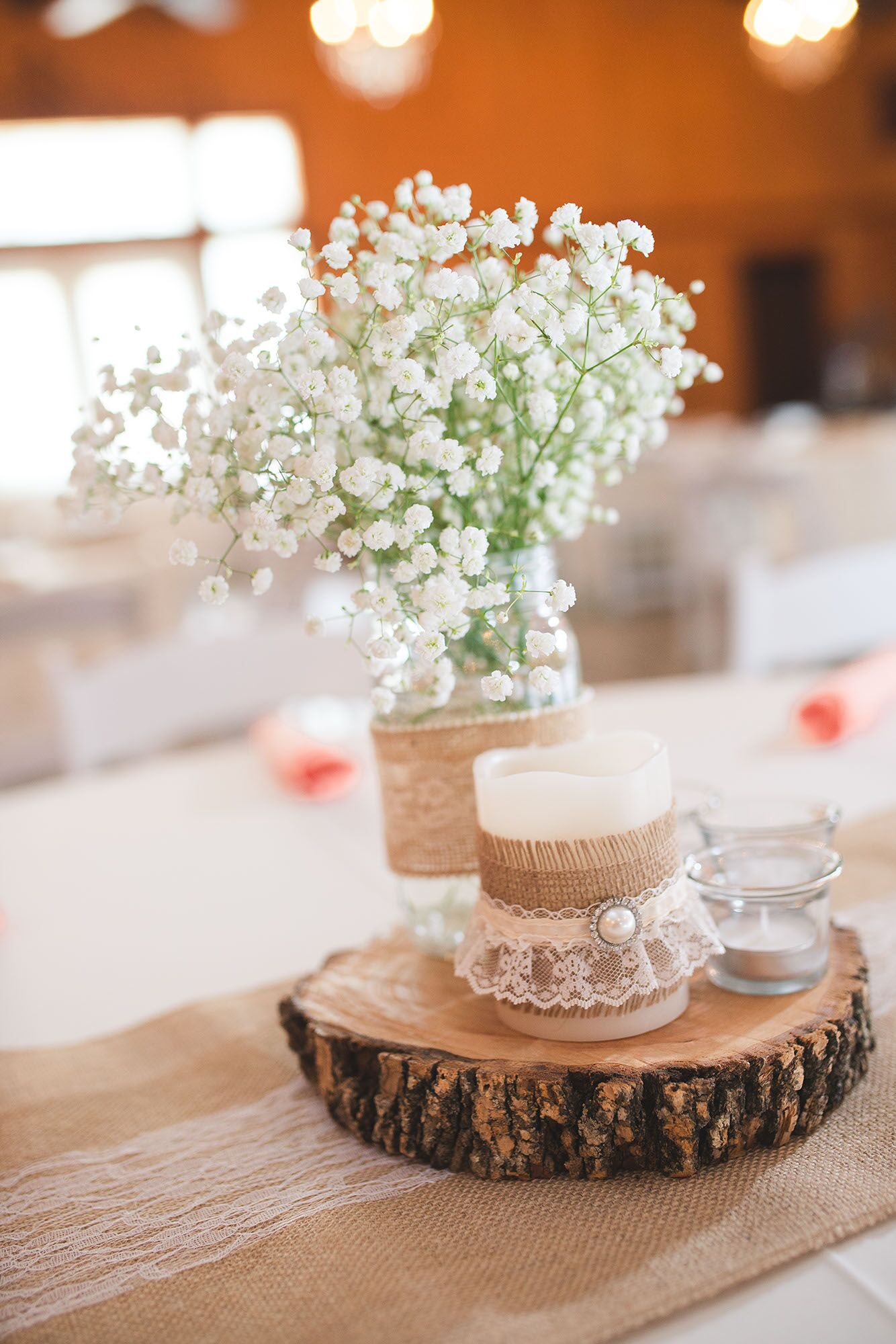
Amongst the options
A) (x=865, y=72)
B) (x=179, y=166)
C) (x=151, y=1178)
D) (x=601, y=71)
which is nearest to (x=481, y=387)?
(x=151, y=1178)

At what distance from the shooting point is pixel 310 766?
1425 mm

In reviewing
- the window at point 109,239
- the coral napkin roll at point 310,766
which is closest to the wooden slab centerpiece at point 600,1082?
the coral napkin roll at point 310,766

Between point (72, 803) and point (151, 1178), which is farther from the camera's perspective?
point (72, 803)

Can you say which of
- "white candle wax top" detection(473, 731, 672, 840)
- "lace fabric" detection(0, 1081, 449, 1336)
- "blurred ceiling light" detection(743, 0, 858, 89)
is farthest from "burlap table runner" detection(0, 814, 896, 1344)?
"blurred ceiling light" detection(743, 0, 858, 89)

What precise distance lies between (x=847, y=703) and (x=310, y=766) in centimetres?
65

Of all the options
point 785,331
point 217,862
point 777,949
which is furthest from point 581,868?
point 785,331

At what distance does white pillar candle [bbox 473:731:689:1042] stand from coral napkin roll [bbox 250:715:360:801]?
655 mm

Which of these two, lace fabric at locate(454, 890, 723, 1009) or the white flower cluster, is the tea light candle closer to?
lace fabric at locate(454, 890, 723, 1009)

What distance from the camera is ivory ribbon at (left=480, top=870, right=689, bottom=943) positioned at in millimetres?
726

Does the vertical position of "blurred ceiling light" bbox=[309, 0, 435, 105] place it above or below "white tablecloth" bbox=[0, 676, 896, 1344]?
above

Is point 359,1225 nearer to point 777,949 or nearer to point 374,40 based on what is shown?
point 777,949

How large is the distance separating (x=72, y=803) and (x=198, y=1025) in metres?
0.68

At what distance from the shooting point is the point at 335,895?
1161mm

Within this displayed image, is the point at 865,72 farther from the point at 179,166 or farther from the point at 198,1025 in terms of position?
the point at 198,1025
